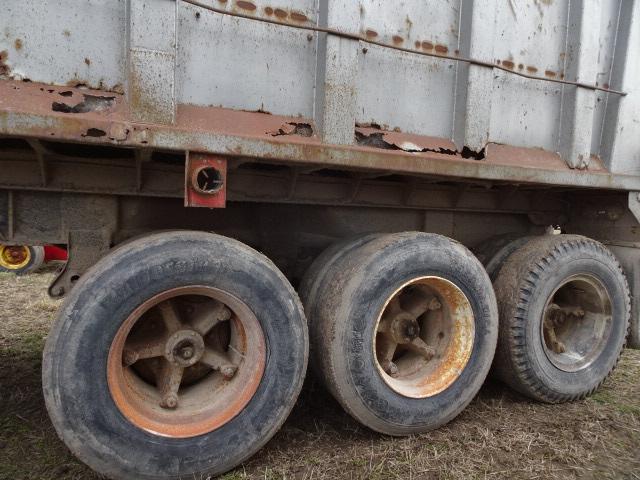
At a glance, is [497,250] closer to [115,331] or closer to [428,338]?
[428,338]

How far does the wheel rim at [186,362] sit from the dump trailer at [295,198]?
14mm

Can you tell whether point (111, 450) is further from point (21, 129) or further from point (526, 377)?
point (526, 377)

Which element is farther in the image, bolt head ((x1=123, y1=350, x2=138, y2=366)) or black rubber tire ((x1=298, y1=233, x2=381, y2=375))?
black rubber tire ((x1=298, y1=233, x2=381, y2=375))

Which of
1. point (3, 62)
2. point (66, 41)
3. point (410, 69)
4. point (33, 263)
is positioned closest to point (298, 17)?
point (410, 69)

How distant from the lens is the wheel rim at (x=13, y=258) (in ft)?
25.7

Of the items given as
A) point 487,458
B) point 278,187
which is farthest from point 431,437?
point 278,187

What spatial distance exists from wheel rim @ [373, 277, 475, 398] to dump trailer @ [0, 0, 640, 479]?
0.02m

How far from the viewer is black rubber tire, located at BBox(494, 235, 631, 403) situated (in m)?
3.17

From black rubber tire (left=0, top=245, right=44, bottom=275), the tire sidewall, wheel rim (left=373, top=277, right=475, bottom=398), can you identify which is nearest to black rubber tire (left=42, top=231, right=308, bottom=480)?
wheel rim (left=373, top=277, right=475, bottom=398)

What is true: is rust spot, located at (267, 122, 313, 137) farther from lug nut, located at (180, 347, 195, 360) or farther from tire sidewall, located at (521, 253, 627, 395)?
tire sidewall, located at (521, 253, 627, 395)

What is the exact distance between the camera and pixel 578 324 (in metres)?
3.71

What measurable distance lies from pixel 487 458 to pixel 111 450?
6.41 feet

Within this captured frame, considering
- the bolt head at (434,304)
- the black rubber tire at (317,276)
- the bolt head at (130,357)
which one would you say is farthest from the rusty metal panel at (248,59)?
the bolt head at (434,304)

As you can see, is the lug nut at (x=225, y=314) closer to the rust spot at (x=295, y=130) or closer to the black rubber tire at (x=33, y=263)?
the rust spot at (x=295, y=130)
